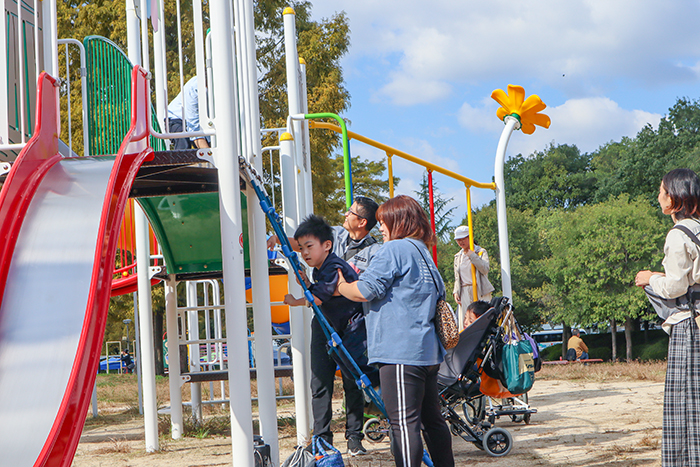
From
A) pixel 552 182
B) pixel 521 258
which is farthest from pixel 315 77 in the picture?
pixel 552 182

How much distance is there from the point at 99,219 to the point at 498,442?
3.07 metres

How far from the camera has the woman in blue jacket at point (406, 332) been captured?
124 inches

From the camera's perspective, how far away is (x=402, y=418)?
3.14 metres

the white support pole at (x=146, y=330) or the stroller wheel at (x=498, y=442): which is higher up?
the white support pole at (x=146, y=330)

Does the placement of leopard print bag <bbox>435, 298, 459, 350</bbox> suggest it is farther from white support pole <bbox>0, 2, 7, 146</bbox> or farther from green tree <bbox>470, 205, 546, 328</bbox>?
green tree <bbox>470, 205, 546, 328</bbox>

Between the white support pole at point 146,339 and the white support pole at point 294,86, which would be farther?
the white support pole at point 294,86

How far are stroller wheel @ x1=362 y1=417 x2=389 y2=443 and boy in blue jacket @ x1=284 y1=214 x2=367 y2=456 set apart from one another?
71 cm

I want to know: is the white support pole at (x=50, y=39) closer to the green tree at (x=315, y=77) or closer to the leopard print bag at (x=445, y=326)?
the leopard print bag at (x=445, y=326)

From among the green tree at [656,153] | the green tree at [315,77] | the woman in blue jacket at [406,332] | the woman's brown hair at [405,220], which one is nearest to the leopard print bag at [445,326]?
the woman in blue jacket at [406,332]

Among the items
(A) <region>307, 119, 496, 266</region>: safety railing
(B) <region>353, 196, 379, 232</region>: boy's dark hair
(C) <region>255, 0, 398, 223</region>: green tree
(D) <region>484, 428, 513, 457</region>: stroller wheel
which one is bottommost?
(D) <region>484, 428, 513, 457</region>: stroller wheel

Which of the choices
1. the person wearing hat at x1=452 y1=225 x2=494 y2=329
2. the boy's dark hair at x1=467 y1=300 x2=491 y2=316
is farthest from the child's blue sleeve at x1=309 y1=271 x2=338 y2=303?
the person wearing hat at x1=452 y1=225 x2=494 y2=329

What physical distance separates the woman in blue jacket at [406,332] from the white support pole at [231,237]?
22.4 inches

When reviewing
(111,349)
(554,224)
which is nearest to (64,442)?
(554,224)

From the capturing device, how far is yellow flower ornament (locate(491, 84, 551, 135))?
6613 mm
